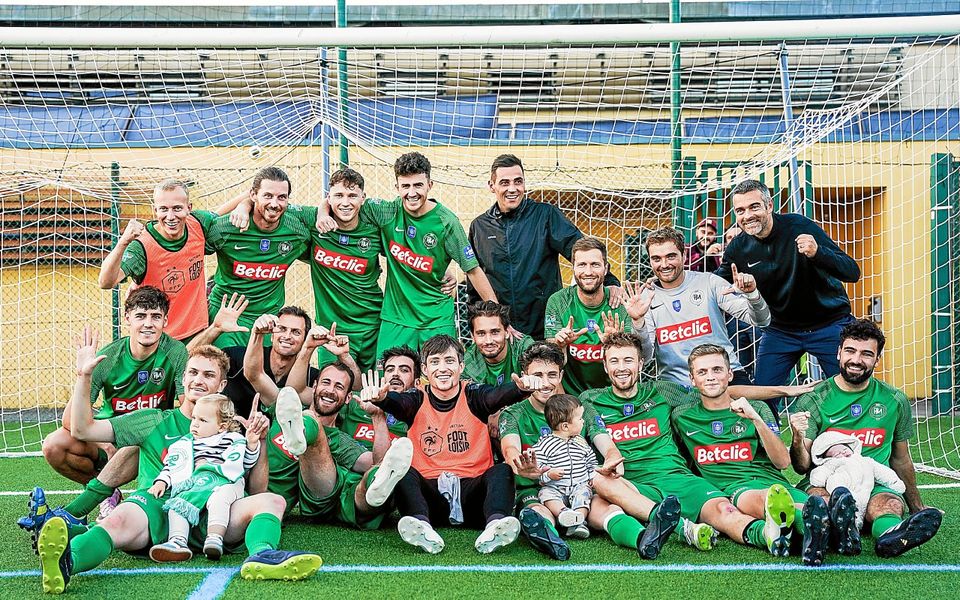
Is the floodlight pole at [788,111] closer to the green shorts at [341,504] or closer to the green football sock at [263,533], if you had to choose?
the green shorts at [341,504]

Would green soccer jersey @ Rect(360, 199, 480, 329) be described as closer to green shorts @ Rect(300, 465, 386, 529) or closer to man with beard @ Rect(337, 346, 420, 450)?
man with beard @ Rect(337, 346, 420, 450)

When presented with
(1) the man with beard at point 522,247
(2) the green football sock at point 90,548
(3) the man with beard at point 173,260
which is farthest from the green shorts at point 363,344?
(2) the green football sock at point 90,548

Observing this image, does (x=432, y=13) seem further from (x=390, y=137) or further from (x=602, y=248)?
(x=602, y=248)

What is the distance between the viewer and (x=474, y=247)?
212 inches

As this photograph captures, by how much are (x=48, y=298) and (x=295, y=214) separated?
621cm

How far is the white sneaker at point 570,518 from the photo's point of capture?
382cm

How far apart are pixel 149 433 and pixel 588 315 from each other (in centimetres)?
231

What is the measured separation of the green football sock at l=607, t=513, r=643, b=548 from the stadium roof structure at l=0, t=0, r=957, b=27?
7.95 meters

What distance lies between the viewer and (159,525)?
3.41m

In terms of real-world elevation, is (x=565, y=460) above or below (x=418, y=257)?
below

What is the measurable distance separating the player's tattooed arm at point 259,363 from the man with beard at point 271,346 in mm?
124

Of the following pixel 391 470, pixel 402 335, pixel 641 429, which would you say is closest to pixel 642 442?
pixel 641 429

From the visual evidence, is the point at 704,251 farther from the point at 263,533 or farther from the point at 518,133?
the point at 263,533

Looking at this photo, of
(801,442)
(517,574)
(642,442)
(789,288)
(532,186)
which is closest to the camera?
(517,574)
